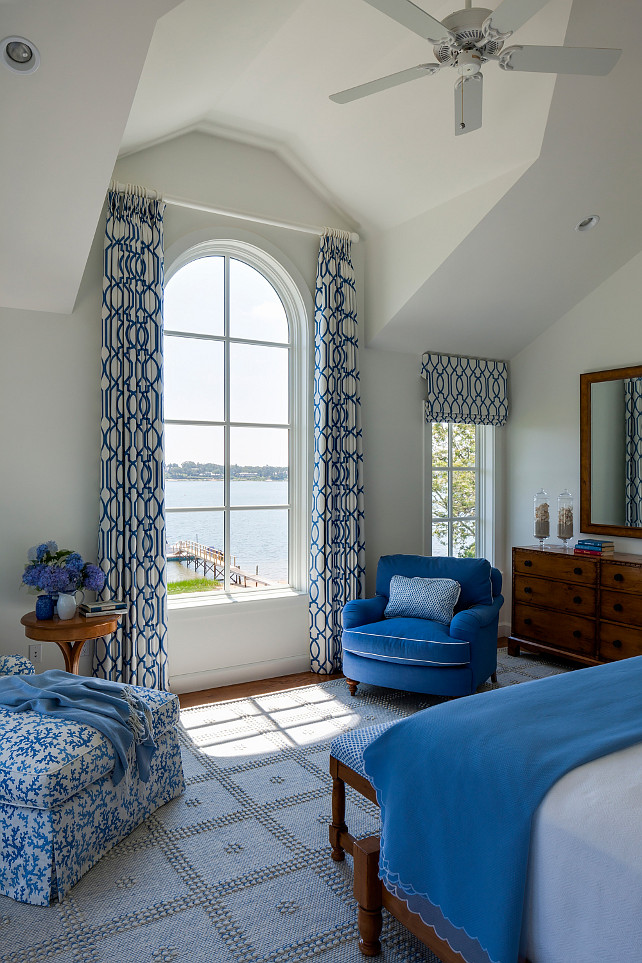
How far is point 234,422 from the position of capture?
14.2 feet

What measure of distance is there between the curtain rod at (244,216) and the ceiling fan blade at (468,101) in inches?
77.1

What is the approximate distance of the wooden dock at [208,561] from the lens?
415cm

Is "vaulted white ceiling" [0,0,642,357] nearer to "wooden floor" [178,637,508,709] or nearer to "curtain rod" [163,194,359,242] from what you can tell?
"curtain rod" [163,194,359,242]

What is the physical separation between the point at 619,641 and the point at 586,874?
122 inches

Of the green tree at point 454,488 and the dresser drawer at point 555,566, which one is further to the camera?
the green tree at point 454,488

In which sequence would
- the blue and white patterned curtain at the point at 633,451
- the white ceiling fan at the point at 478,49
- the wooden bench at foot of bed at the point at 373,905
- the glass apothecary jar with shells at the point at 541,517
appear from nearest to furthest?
1. the wooden bench at foot of bed at the point at 373,905
2. the white ceiling fan at the point at 478,49
3. the blue and white patterned curtain at the point at 633,451
4. the glass apothecary jar with shells at the point at 541,517

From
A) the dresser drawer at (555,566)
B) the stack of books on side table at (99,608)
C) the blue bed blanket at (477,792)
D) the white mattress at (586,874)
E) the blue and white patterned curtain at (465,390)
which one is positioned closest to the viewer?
the white mattress at (586,874)

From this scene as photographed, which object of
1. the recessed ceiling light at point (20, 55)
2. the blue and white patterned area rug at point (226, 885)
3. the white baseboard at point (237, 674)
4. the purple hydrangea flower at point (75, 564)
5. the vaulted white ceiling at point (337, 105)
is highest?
the vaulted white ceiling at point (337, 105)

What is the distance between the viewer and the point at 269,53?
3.23m

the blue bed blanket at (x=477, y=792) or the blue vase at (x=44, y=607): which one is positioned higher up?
the blue vase at (x=44, y=607)

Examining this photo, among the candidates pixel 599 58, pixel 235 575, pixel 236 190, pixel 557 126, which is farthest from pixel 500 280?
pixel 235 575

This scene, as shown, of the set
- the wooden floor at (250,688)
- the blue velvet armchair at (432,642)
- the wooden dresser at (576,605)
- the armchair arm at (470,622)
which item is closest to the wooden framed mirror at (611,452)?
the wooden dresser at (576,605)

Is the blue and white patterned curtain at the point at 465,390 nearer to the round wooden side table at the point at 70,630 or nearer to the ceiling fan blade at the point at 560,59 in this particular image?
the ceiling fan blade at the point at 560,59

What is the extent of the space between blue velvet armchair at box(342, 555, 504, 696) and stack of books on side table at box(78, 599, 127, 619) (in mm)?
1326
